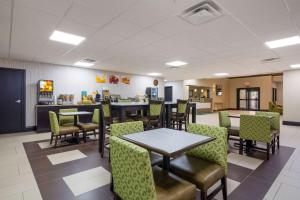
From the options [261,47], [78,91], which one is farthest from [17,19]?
[261,47]

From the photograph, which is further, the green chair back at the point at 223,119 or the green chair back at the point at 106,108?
the green chair back at the point at 223,119

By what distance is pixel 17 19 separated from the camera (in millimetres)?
2824

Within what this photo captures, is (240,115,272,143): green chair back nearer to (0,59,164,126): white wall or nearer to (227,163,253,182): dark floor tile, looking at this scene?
(227,163,253,182): dark floor tile

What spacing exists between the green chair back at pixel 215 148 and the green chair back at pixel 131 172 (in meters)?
1.09

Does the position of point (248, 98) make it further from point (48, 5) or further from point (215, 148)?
point (48, 5)

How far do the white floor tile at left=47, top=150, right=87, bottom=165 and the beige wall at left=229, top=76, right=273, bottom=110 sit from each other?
1479 centimetres

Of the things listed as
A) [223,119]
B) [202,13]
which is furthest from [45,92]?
[223,119]

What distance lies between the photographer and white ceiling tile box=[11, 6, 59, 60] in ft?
8.73

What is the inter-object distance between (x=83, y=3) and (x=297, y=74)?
9.23m

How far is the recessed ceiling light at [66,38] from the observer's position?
3.56 metres

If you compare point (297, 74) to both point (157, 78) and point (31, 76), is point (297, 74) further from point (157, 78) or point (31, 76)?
point (31, 76)

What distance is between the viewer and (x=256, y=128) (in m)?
3.52

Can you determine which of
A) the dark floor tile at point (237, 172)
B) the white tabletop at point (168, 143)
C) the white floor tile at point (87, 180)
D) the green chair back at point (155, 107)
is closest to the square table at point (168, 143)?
the white tabletop at point (168, 143)

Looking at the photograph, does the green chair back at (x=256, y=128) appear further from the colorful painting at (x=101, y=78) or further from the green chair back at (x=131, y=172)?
the colorful painting at (x=101, y=78)
